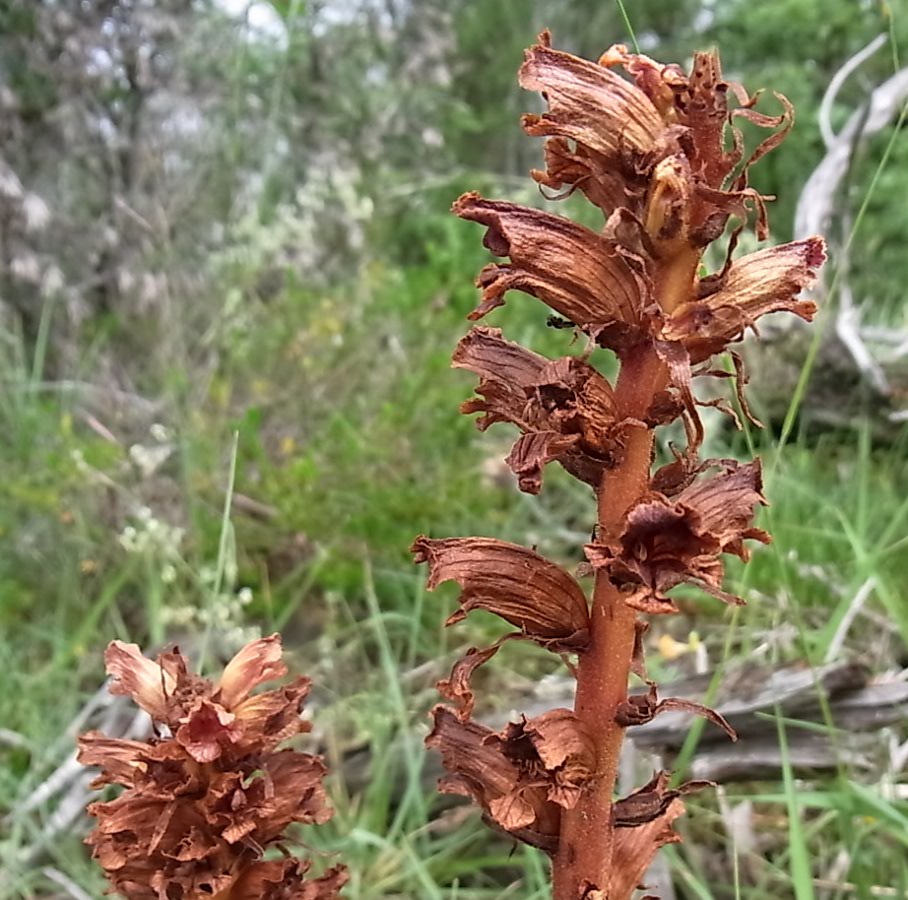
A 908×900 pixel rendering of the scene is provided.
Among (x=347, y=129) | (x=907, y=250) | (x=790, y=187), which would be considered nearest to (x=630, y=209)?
(x=347, y=129)

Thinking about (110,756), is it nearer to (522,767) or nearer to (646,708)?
(522,767)

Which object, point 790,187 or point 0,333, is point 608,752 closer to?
point 0,333

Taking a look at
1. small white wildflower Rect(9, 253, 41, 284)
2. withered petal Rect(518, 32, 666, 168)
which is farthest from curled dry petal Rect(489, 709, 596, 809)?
small white wildflower Rect(9, 253, 41, 284)

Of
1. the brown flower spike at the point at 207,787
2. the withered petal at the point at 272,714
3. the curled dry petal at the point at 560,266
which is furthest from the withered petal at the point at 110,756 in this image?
the curled dry petal at the point at 560,266

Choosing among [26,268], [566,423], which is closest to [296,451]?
[26,268]

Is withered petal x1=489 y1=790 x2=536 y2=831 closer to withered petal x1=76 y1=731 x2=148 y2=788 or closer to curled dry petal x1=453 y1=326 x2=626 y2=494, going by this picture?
curled dry petal x1=453 y1=326 x2=626 y2=494

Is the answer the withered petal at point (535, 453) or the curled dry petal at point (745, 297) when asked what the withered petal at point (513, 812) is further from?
the curled dry petal at point (745, 297)

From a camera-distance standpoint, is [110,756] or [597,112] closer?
[597,112]
